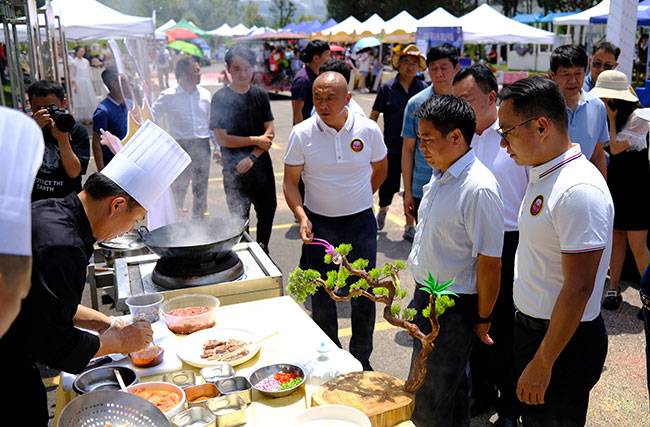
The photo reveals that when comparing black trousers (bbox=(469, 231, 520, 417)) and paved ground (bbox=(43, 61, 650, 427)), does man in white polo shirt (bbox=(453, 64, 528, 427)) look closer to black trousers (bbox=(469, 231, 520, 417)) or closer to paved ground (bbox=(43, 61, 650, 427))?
black trousers (bbox=(469, 231, 520, 417))

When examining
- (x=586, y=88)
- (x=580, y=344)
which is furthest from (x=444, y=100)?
(x=586, y=88)

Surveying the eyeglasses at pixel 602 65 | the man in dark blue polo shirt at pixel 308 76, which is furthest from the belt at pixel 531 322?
the man in dark blue polo shirt at pixel 308 76

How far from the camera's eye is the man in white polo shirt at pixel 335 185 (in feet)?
12.4

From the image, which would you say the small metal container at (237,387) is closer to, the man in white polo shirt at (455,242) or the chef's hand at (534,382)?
the man in white polo shirt at (455,242)

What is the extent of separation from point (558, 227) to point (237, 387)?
1.42 metres

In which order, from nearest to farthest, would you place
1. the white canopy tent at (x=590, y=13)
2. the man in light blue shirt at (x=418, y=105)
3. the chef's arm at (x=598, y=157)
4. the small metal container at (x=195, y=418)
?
1. the small metal container at (x=195, y=418)
2. the chef's arm at (x=598, y=157)
3. the man in light blue shirt at (x=418, y=105)
4. the white canopy tent at (x=590, y=13)

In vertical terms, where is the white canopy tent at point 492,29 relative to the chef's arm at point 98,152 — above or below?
above

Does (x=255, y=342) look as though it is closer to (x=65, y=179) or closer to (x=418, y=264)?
(x=418, y=264)

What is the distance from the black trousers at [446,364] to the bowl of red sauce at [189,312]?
1.06 meters

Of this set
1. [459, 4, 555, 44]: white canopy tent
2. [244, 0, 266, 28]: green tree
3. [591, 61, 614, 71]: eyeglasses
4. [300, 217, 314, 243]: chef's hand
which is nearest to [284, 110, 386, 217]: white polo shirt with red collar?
[300, 217, 314, 243]: chef's hand

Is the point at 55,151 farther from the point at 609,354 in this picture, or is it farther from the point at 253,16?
the point at 253,16

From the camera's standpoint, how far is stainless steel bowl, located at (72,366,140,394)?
224 cm

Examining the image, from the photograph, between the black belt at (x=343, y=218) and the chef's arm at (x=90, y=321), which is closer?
the chef's arm at (x=90, y=321)

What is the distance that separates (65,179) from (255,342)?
8.54 feet
